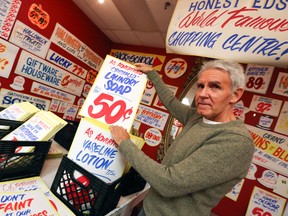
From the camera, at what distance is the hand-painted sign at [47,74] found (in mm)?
2527

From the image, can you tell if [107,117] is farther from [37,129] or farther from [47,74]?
[47,74]

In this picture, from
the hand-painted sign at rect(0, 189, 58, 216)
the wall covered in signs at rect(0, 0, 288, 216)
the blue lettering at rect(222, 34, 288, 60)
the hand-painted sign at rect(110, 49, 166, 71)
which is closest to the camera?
the hand-painted sign at rect(0, 189, 58, 216)

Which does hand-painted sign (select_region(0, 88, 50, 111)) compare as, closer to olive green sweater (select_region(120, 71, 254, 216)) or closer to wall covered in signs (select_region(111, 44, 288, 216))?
olive green sweater (select_region(120, 71, 254, 216))

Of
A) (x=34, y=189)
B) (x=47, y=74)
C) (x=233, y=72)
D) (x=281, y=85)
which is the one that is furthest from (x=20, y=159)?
(x=281, y=85)

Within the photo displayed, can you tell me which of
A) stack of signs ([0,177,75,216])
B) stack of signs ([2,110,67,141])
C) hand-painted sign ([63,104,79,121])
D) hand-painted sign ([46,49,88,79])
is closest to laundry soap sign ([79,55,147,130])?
stack of signs ([2,110,67,141])

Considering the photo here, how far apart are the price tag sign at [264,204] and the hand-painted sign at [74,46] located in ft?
9.85

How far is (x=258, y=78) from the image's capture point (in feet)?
7.52

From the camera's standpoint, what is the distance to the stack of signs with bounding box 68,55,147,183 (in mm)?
948

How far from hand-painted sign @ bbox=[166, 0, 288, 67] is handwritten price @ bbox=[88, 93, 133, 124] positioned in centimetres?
82

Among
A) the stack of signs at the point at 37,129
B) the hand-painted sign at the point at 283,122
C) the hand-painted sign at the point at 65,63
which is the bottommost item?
the stack of signs at the point at 37,129

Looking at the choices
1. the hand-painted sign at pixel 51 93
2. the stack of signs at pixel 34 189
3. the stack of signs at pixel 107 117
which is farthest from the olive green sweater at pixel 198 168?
the hand-painted sign at pixel 51 93

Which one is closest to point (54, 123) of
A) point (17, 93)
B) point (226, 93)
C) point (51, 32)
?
point (226, 93)

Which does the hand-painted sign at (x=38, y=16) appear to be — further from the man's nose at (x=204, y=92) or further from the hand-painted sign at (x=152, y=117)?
the man's nose at (x=204, y=92)

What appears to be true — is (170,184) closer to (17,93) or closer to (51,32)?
(17,93)
